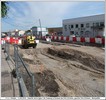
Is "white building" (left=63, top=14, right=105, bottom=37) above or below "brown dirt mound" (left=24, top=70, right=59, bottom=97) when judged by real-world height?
above

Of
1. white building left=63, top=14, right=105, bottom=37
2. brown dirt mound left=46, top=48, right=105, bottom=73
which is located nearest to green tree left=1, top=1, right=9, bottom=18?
brown dirt mound left=46, top=48, right=105, bottom=73

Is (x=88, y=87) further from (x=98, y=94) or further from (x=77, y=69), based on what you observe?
(x=77, y=69)

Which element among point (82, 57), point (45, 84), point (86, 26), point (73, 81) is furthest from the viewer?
point (86, 26)

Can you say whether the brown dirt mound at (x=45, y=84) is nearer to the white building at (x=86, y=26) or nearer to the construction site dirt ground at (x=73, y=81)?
the construction site dirt ground at (x=73, y=81)

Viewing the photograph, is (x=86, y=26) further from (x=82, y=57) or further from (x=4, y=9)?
(x=4, y=9)

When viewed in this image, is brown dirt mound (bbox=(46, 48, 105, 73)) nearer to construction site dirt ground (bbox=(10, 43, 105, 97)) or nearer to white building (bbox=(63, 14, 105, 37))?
construction site dirt ground (bbox=(10, 43, 105, 97))

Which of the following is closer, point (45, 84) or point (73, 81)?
point (45, 84)

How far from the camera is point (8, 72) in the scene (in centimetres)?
852

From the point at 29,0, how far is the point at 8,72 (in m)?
4.11

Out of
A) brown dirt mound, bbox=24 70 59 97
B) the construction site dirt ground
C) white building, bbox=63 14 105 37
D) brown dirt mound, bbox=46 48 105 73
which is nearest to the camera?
brown dirt mound, bbox=24 70 59 97

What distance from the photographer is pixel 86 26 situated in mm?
51750

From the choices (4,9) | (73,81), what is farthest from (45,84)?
(4,9)

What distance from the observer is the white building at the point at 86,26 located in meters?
45.3

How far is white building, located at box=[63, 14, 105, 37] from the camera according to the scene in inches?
1784
